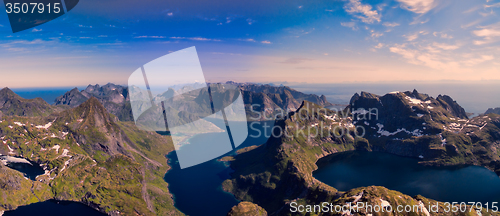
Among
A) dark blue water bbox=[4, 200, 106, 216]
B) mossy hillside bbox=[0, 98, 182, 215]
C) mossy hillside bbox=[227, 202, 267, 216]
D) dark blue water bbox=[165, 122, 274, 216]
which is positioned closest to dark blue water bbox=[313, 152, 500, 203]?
dark blue water bbox=[165, 122, 274, 216]

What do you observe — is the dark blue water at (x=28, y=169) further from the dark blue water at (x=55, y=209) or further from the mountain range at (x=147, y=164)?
the dark blue water at (x=55, y=209)

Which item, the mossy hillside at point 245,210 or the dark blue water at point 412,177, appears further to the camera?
the dark blue water at point 412,177

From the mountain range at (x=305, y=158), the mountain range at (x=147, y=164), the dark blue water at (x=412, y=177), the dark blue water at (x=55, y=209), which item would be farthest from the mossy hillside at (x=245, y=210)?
the dark blue water at (x=412, y=177)

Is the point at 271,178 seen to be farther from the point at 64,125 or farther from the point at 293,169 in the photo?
the point at 64,125

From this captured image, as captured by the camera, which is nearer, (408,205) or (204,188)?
(408,205)

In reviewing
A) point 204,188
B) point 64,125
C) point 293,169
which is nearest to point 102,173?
point 204,188

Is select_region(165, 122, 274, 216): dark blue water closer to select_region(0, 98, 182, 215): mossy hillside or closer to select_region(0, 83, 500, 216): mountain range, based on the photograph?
select_region(0, 83, 500, 216): mountain range
